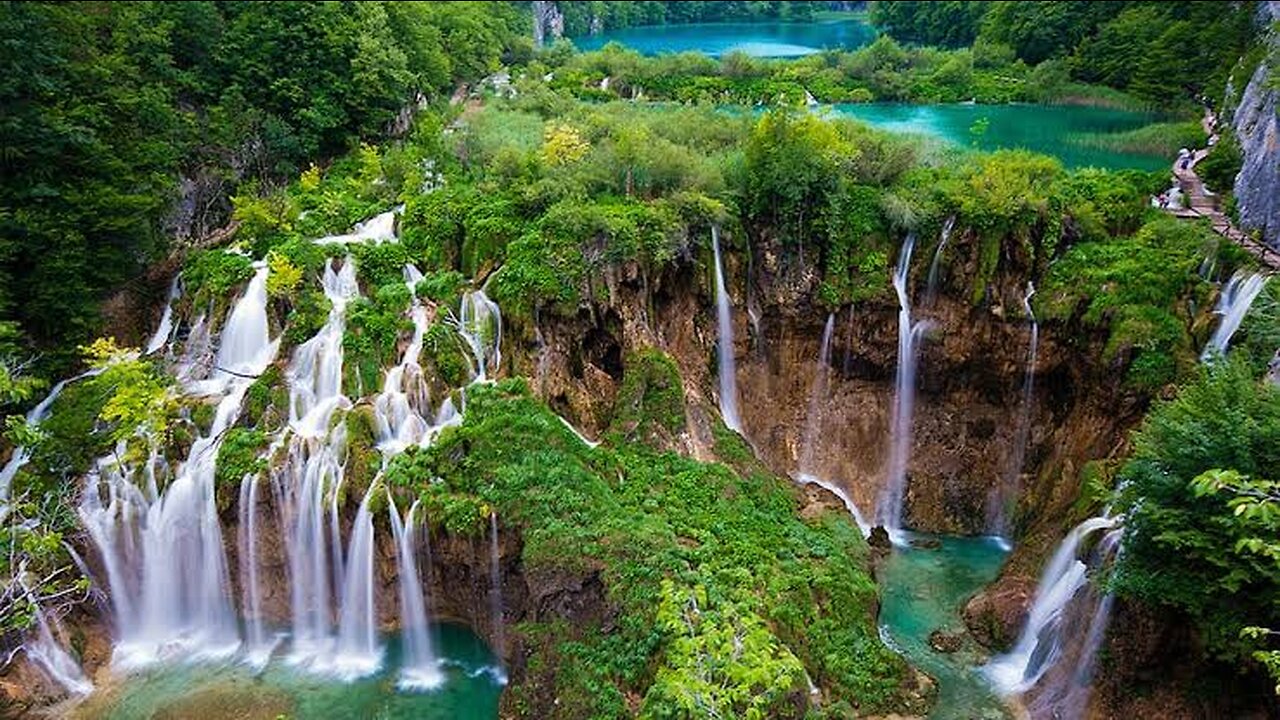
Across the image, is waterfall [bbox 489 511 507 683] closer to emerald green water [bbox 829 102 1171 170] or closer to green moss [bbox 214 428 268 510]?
green moss [bbox 214 428 268 510]

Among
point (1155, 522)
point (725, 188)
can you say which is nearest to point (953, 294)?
point (725, 188)

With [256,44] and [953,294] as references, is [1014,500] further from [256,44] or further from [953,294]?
[256,44]

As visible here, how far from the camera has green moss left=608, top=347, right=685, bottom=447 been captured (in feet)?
57.0

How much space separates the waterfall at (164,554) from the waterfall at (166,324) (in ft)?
12.6

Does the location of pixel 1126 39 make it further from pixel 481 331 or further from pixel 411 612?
pixel 411 612

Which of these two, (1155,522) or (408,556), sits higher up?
(1155,522)

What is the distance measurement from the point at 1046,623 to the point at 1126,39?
4369 cm

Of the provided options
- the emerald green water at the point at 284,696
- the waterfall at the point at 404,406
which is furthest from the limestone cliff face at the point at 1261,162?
the emerald green water at the point at 284,696

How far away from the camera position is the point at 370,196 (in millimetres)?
23484

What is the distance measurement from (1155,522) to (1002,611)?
15.9ft

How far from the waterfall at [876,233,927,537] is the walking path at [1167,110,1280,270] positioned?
669 cm

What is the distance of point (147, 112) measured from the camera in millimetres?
22297

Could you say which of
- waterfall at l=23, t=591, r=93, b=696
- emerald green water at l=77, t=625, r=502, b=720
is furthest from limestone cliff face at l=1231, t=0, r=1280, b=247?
waterfall at l=23, t=591, r=93, b=696

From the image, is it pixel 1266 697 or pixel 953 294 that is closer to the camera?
pixel 1266 697
